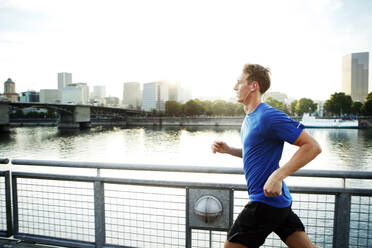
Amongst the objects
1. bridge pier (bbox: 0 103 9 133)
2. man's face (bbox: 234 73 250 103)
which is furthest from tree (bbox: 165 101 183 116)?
man's face (bbox: 234 73 250 103)

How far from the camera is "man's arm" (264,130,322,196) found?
190cm

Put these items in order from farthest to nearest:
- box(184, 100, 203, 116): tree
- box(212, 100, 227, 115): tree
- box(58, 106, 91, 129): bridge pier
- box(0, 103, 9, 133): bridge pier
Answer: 1. box(212, 100, 227, 115): tree
2. box(184, 100, 203, 116): tree
3. box(58, 106, 91, 129): bridge pier
4. box(0, 103, 9, 133): bridge pier

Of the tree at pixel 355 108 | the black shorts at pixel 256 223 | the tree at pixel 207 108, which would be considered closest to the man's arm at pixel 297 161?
the black shorts at pixel 256 223

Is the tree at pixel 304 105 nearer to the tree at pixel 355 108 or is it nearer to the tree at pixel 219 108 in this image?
the tree at pixel 355 108

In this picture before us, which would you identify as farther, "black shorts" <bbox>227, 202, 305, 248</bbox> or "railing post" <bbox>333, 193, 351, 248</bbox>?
"railing post" <bbox>333, 193, 351, 248</bbox>

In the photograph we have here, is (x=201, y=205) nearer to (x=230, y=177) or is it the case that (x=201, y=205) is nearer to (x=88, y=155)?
(x=230, y=177)

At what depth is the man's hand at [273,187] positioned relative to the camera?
1.94m

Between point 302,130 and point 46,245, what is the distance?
159 inches

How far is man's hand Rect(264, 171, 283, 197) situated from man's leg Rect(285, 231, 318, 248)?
57 centimetres

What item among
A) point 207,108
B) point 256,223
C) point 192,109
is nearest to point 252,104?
point 256,223

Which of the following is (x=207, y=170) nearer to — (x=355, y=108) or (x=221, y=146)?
(x=221, y=146)

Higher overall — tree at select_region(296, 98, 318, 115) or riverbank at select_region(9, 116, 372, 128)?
tree at select_region(296, 98, 318, 115)

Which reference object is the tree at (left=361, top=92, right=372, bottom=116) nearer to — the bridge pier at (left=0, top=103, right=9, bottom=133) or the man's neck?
the bridge pier at (left=0, top=103, right=9, bottom=133)

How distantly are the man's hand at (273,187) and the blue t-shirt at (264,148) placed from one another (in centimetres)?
17
